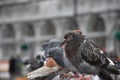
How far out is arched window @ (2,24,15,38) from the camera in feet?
143

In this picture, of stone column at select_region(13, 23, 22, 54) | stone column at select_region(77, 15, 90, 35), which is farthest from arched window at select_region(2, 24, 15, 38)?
stone column at select_region(77, 15, 90, 35)

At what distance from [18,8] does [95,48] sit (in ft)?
127

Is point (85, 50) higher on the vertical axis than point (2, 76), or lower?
higher

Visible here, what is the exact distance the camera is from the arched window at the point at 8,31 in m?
43.5

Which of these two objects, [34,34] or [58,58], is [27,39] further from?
[58,58]

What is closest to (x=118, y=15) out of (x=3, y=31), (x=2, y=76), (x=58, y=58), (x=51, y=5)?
(x=51, y=5)

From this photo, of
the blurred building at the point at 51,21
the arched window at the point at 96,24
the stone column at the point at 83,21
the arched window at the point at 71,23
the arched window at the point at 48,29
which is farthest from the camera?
the arched window at the point at 48,29

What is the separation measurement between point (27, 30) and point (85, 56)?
1510 inches

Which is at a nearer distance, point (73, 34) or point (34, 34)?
point (73, 34)

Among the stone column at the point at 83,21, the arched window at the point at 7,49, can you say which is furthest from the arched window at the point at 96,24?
the arched window at the point at 7,49

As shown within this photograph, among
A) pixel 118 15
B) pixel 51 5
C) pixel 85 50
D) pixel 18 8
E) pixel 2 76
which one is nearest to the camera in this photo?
pixel 85 50

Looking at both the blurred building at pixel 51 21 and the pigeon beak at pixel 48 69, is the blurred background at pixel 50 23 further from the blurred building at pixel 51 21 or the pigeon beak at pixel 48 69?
the pigeon beak at pixel 48 69

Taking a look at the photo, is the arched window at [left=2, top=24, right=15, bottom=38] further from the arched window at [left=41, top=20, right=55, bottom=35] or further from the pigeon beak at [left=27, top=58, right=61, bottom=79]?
the pigeon beak at [left=27, top=58, right=61, bottom=79]

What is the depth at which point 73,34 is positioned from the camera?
4.07 m
